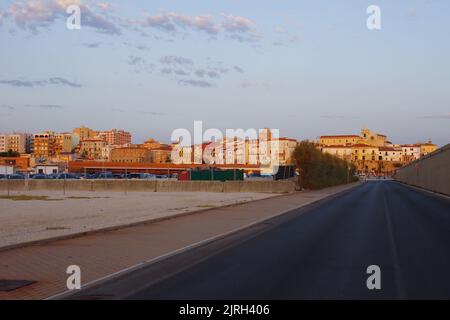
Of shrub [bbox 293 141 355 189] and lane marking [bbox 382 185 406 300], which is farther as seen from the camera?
shrub [bbox 293 141 355 189]

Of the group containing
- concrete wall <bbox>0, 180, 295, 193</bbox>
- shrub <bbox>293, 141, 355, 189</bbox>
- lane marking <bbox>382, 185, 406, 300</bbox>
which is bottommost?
concrete wall <bbox>0, 180, 295, 193</bbox>

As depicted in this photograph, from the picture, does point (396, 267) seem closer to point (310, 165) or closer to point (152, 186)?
point (152, 186)

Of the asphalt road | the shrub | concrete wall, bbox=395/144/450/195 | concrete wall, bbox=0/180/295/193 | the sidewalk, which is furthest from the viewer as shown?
the shrub

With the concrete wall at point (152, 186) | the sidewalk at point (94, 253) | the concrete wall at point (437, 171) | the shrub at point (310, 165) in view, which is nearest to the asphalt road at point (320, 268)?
the sidewalk at point (94, 253)

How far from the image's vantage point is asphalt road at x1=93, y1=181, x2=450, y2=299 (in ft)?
33.5

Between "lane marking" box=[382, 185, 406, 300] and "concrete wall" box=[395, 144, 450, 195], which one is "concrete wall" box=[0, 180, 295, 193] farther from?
"lane marking" box=[382, 185, 406, 300]

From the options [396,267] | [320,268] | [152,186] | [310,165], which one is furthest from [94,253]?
[310,165]

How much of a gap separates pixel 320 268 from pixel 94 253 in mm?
5997

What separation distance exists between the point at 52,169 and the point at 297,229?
113 meters

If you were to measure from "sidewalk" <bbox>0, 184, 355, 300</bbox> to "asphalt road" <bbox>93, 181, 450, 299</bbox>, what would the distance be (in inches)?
64.3

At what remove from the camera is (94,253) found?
15414mm

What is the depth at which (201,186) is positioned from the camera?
66.0 meters

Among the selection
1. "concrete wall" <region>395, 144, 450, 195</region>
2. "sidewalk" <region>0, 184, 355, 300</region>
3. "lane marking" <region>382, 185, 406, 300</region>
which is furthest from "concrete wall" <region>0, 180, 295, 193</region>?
"lane marking" <region>382, 185, 406, 300</region>

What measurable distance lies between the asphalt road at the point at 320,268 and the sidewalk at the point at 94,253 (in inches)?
64.3
